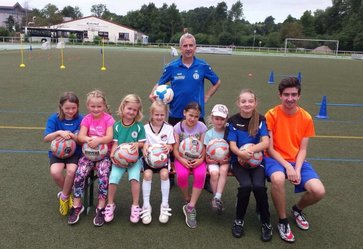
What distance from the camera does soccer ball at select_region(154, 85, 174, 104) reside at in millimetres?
4696

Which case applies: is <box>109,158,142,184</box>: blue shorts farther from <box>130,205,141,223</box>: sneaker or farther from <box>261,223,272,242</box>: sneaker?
<box>261,223,272,242</box>: sneaker

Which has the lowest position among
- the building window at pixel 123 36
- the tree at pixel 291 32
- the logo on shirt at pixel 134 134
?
the logo on shirt at pixel 134 134

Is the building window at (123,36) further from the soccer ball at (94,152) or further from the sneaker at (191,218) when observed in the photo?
the sneaker at (191,218)

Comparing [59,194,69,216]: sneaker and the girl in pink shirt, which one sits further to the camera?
[59,194,69,216]: sneaker

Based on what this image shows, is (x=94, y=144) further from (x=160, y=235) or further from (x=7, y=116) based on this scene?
(x=7, y=116)

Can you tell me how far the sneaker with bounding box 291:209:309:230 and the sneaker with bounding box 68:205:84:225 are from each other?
2.43 m

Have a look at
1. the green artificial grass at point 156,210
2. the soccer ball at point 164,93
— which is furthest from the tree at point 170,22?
the soccer ball at point 164,93

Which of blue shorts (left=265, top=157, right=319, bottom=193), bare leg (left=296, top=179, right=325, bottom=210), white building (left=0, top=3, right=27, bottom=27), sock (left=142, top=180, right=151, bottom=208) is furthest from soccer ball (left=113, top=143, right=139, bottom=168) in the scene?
white building (left=0, top=3, right=27, bottom=27)

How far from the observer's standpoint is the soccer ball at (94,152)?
413 centimetres

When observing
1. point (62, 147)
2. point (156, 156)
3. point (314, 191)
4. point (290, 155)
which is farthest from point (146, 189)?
point (314, 191)

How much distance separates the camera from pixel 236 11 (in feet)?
468

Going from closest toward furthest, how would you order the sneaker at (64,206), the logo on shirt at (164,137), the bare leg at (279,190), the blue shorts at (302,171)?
the bare leg at (279,190) → the blue shorts at (302,171) → the sneaker at (64,206) → the logo on shirt at (164,137)

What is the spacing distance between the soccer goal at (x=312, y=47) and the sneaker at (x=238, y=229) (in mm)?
62350

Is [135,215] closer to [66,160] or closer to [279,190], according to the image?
[66,160]
